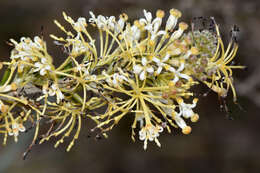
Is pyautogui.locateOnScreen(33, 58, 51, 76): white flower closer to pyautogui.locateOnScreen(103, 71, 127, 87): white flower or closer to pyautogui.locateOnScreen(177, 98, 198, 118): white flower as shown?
pyautogui.locateOnScreen(103, 71, 127, 87): white flower

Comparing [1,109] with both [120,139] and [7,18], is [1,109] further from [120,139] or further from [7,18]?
[7,18]

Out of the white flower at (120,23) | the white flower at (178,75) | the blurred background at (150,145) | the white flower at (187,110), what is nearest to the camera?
the white flower at (178,75)

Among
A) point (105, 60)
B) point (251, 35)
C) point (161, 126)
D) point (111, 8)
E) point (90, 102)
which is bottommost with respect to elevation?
point (161, 126)

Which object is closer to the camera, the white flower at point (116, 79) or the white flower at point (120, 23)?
the white flower at point (116, 79)

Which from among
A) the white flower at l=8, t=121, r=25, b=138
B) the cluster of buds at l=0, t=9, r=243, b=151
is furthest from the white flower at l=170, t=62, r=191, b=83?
the white flower at l=8, t=121, r=25, b=138

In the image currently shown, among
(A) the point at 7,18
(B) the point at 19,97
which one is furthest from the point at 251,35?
(A) the point at 7,18

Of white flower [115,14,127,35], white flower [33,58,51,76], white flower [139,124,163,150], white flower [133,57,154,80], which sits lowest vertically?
white flower [139,124,163,150]

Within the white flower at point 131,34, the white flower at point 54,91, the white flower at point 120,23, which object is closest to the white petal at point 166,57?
the white flower at point 131,34

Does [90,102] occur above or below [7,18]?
below

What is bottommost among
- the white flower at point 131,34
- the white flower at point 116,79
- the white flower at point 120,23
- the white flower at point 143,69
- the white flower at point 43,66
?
the white flower at point 116,79

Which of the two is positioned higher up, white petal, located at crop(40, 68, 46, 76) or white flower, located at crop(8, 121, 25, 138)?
white petal, located at crop(40, 68, 46, 76)

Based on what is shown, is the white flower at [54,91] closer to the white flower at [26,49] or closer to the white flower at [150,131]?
the white flower at [26,49]
